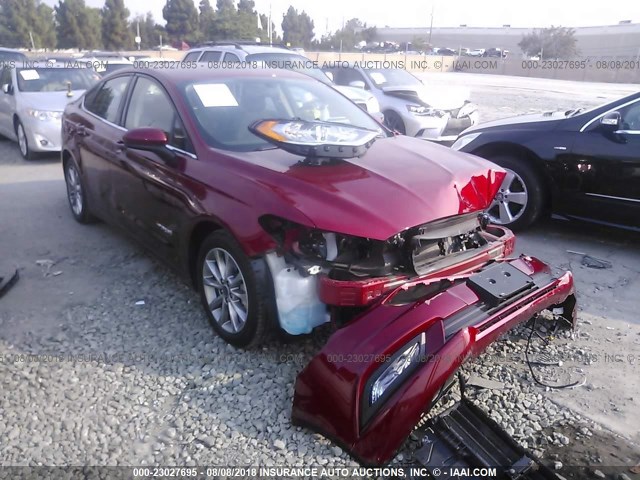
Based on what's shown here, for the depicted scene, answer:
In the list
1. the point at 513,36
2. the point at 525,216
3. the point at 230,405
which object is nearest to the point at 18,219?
the point at 230,405

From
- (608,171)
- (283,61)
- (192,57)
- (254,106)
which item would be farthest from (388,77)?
(254,106)

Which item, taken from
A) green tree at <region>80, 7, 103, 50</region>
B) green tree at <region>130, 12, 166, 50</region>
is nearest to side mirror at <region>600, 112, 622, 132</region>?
green tree at <region>80, 7, 103, 50</region>

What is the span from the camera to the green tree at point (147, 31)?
5693 centimetres

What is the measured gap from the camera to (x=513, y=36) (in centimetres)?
8806

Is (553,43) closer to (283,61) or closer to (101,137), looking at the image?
(283,61)

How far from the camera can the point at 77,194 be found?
5738 mm

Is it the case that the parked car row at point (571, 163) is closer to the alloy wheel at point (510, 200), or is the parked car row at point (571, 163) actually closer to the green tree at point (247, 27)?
the alloy wheel at point (510, 200)

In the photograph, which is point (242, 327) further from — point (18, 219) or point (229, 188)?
point (18, 219)

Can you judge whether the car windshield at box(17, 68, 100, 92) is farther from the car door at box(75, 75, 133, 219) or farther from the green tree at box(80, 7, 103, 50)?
the green tree at box(80, 7, 103, 50)

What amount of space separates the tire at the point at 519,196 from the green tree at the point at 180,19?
59190mm

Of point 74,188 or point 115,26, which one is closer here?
point 74,188

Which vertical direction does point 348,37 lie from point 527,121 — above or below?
above

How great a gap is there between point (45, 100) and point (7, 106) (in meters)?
1.13

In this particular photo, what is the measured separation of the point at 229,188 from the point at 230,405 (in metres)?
1.22
